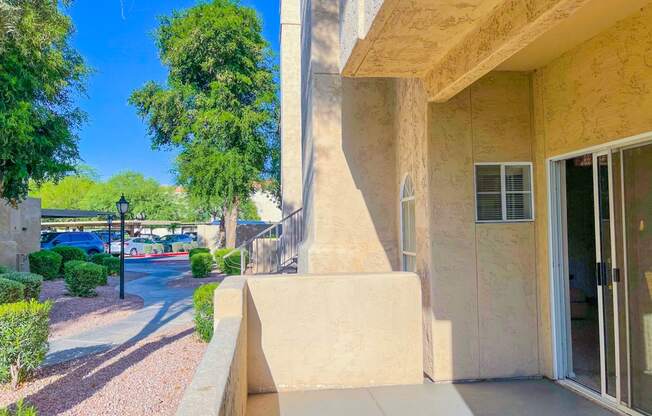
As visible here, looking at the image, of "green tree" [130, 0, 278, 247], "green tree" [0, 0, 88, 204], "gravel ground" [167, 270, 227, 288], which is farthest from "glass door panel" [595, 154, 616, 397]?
"green tree" [130, 0, 278, 247]

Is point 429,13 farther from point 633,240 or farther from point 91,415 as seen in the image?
point 91,415

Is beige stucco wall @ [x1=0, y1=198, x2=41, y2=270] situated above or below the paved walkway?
above

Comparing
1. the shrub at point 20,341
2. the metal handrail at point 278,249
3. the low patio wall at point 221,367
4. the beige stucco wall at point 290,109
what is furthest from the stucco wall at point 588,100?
the beige stucco wall at point 290,109

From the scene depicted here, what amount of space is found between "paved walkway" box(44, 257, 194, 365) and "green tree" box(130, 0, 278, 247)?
18.0 feet

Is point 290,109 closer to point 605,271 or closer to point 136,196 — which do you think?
point 605,271

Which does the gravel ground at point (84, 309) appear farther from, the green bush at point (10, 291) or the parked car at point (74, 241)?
the parked car at point (74, 241)

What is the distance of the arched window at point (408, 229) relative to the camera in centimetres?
593

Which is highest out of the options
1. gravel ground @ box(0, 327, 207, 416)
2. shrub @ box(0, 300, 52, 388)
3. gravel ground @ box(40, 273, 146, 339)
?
shrub @ box(0, 300, 52, 388)

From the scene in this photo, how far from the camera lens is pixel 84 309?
408 inches

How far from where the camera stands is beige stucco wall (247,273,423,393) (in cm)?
470

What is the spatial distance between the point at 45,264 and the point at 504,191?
15.4 metres

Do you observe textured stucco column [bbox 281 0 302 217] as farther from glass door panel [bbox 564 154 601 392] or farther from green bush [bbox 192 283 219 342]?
glass door panel [bbox 564 154 601 392]

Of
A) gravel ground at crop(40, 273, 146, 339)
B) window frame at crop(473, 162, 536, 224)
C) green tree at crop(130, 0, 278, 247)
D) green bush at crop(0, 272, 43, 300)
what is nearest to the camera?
window frame at crop(473, 162, 536, 224)

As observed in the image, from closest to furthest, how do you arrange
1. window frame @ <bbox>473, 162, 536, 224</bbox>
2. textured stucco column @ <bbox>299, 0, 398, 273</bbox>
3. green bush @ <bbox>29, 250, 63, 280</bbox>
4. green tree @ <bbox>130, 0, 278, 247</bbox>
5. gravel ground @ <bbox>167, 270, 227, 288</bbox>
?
window frame @ <bbox>473, 162, 536, 224</bbox> < textured stucco column @ <bbox>299, 0, 398, 273</bbox> < gravel ground @ <bbox>167, 270, 227, 288</bbox> < green bush @ <bbox>29, 250, 63, 280</bbox> < green tree @ <bbox>130, 0, 278, 247</bbox>
